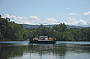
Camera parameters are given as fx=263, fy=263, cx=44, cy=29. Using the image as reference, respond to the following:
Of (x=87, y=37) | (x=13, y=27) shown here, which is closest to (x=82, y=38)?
(x=87, y=37)

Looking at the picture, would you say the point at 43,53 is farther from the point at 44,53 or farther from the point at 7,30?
the point at 7,30

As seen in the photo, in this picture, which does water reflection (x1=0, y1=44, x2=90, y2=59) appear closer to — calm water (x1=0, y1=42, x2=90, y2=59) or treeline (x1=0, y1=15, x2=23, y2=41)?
calm water (x1=0, y1=42, x2=90, y2=59)

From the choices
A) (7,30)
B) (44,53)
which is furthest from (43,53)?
(7,30)

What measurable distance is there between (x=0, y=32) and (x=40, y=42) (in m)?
42.6

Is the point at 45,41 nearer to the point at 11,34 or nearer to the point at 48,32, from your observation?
the point at 11,34

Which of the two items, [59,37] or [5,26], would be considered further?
[59,37]

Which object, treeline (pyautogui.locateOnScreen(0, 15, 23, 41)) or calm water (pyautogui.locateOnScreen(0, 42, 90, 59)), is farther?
treeline (pyautogui.locateOnScreen(0, 15, 23, 41))

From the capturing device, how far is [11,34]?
6127 inches

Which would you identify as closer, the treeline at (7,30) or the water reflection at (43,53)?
the water reflection at (43,53)

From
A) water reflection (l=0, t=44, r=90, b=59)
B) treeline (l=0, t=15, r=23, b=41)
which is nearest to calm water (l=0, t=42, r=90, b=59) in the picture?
water reflection (l=0, t=44, r=90, b=59)

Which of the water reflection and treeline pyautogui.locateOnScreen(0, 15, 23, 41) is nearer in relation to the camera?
the water reflection

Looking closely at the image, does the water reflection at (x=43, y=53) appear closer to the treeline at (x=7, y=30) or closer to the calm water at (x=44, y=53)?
the calm water at (x=44, y=53)

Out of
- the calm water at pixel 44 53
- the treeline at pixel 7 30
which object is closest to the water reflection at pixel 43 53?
the calm water at pixel 44 53

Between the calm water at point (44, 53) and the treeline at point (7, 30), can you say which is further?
the treeline at point (7, 30)
